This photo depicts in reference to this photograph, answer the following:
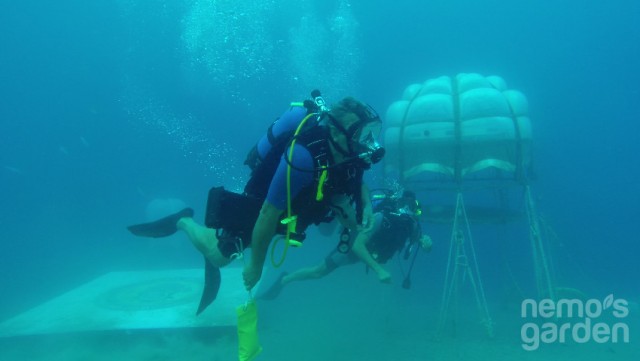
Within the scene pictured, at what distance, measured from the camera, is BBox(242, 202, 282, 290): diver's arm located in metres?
3.07

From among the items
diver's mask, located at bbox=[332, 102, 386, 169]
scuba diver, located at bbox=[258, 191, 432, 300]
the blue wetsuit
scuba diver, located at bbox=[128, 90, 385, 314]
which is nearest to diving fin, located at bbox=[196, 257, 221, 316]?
scuba diver, located at bbox=[128, 90, 385, 314]

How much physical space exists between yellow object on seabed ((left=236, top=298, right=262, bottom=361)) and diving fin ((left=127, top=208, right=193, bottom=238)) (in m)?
2.24

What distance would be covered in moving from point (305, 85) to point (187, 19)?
17235mm

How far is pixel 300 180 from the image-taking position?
9.79 ft

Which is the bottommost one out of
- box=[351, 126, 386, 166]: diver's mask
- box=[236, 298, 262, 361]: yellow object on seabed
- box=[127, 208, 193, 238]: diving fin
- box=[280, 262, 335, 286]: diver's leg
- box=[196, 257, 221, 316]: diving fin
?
box=[236, 298, 262, 361]: yellow object on seabed

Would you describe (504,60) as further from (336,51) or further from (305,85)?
(305,85)

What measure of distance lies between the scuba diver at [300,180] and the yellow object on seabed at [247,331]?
0.21 meters

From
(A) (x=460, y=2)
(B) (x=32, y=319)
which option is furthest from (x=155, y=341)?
(A) (x=460, y=2)

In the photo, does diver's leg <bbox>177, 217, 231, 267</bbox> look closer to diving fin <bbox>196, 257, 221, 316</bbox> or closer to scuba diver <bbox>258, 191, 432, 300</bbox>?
diving fin <bbox>196, 257, 221, 316</bbox>

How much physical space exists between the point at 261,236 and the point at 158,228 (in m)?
2.56

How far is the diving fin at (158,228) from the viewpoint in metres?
5.08

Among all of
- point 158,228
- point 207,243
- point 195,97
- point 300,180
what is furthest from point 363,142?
point 195,97

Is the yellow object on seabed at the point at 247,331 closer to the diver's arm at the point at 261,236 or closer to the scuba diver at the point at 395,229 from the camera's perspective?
the diver's arm at the point at 261,236

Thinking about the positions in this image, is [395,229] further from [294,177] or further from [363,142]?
[294,177]
